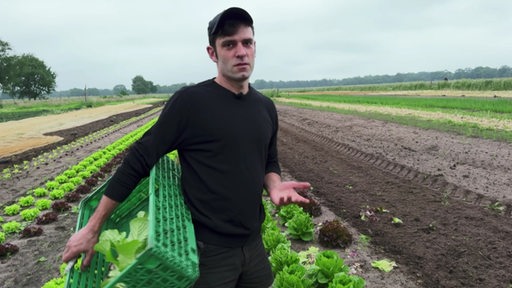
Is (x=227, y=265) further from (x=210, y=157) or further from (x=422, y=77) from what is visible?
(x=422, y=77)

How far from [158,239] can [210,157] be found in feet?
1.94

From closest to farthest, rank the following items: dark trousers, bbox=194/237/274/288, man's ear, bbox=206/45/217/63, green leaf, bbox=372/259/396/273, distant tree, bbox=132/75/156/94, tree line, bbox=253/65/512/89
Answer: dark trousers, bbox=194/237/274/288, man's ear, bbox=206/45/217/63, green leaf, bbox=372/259/396/273, tree line, bbox=253/65/512/89, distant tree, bbox=132/75/156/94

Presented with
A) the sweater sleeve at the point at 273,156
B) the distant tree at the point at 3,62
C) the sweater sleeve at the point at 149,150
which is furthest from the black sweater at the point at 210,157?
the distant tree at the point at 3,62

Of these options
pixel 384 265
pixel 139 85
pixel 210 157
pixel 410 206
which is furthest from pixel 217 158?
Result: pixel 139 85

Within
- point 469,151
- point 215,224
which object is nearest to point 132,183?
point 215,224

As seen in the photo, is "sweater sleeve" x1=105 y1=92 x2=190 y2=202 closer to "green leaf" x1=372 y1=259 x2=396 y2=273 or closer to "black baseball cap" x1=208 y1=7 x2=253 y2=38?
"black baseball cap" x1=208 y1=7 x2=253 y2=38

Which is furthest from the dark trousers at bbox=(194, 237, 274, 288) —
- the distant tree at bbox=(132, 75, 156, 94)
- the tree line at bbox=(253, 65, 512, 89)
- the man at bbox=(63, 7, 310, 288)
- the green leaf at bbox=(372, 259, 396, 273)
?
the distant tree at bbox=(132, 75, 156, 94)

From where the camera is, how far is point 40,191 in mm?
8938

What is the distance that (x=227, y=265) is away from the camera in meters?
2.16

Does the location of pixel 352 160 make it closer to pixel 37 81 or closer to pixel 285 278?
pixel 285 278

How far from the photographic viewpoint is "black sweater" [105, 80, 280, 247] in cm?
207

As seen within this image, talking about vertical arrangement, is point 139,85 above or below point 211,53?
above

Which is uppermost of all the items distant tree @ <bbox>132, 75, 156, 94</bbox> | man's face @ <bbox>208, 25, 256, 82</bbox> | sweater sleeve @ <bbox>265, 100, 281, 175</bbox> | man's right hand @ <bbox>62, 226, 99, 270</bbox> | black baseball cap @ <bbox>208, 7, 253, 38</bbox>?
distant tree @ <bbox>132, 75, 156, 94</bbox>

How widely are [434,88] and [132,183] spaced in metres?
59.8
